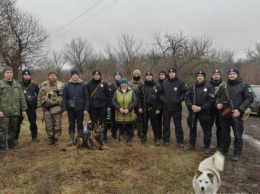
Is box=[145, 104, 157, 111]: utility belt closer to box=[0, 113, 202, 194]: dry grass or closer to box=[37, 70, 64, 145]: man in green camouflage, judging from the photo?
box=[0, 113, 202, 194]: dry grass

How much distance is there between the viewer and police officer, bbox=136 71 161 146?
750cm

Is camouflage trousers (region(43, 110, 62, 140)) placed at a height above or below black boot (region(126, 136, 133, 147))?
above

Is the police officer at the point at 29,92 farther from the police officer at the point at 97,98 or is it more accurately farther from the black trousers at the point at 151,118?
the black trousers at the point at 151,118

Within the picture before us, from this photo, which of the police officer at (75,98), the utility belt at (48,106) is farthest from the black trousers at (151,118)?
the utility belt at (48,106)

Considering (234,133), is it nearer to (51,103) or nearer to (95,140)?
(95,140)

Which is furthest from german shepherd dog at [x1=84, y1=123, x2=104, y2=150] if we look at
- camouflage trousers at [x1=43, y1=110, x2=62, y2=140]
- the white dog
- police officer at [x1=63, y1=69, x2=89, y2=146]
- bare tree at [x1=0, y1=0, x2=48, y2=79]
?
bare tree at [x1=0, y1=0, x2=48, y2=79]

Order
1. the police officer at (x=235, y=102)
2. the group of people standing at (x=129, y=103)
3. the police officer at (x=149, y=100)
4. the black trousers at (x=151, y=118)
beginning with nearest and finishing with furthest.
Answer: the police officer at (x=235, y=102) → the group of people standing at (x=129, y=103) → the police officer at (x=149, y=100) → the black trousers at (x=151, y=118)

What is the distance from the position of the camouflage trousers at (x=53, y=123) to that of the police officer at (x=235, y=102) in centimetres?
382

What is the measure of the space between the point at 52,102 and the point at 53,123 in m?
0.56

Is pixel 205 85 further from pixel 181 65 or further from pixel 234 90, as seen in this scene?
pixel 181 65

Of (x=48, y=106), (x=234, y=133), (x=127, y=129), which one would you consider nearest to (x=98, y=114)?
(x=127, y=129)

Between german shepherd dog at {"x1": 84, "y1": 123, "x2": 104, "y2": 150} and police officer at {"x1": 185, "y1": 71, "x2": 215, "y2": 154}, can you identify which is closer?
german shepherd dog at {"x1": 84, "y1": 123, "x2": 104, "y2": 150}

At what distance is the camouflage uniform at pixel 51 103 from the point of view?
7.32 m

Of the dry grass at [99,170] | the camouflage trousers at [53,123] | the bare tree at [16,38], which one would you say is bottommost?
the dry grass at [99,170]
